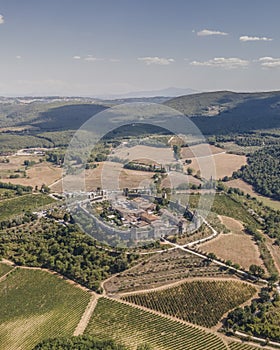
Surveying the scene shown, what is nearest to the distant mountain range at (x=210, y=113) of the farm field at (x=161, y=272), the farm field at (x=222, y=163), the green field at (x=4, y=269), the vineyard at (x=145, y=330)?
the farm field at (x=222, y=163)

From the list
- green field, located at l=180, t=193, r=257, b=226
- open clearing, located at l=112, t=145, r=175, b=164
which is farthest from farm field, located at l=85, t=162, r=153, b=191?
green field, located at l=180, t=193, r=257, b=226

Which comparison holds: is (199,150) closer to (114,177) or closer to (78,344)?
(114,177)

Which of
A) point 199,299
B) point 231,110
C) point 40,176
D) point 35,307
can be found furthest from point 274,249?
point 231,110

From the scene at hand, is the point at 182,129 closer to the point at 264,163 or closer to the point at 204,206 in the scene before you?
the point at 264,163

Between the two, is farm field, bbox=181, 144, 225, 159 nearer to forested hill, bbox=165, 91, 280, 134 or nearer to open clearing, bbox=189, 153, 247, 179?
open clearing, bbox=189, 153, 247, 179

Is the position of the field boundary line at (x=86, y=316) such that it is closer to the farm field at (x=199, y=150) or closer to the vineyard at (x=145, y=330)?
the vineyard at (x=145, y=330)

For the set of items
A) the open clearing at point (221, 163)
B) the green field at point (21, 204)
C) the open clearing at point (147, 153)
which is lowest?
the green field at point (21, 204)
